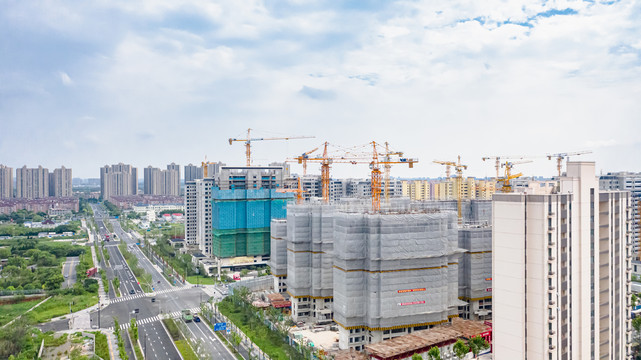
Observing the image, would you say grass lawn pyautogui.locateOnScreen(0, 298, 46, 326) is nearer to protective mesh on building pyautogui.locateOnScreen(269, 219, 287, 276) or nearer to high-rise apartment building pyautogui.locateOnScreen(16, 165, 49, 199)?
protective mesh on building pyautogui.locateOnScreen(269, 219, 287, 276)

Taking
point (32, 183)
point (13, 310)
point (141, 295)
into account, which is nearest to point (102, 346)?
point (13, 310)

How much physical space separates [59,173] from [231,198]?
335ft

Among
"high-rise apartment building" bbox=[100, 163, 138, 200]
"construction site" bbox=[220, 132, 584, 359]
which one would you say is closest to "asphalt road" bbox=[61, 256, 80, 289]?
"construction site" bbox=[220, 132, 584, 359]

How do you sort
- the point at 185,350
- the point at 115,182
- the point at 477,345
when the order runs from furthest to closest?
the point at 115,182
the point at 185,350
the point at 477,345

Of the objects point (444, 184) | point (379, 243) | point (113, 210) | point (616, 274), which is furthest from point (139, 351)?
point (113, 210)

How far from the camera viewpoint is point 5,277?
5278cm

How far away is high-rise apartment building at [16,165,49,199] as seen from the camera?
118750 millimetres

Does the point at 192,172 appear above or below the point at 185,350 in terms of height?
above

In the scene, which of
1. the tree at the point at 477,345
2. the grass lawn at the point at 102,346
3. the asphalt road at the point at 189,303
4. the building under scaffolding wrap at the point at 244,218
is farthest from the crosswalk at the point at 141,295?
the tree at the point at 477,345

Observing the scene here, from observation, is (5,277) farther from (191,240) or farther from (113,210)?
(113,210)

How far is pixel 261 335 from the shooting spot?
A: 1385 inches

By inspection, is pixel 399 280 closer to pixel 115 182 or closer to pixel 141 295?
pixel 141 295

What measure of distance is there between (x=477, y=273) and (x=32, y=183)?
128 metres

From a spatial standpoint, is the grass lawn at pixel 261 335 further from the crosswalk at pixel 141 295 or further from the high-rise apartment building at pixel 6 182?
the high-rise apartment building at pixel 6 182
